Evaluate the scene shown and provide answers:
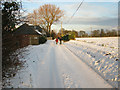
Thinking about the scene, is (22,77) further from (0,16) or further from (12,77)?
(0,16)

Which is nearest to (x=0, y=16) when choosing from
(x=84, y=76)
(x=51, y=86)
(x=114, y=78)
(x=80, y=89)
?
(x=51, y=86)

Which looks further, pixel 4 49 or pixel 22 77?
pixel 22 77

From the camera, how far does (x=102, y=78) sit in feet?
12.9

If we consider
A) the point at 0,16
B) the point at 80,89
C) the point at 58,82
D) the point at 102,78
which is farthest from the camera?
the point at 102,78

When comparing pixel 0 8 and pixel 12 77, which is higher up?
pixel 0 8

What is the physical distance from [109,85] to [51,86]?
6.68 feet

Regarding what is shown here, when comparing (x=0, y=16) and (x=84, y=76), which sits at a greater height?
(x=0, y=16)

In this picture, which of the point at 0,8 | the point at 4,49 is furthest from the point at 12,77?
the point at 0,8

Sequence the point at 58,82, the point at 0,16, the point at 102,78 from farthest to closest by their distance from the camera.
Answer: the point at 102,78 → the point at 58,82 → the point at 0,16

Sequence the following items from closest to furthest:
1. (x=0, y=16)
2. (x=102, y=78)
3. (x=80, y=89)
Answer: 1. (x=80, y=89)
2. (x=0, y=16)
3. (x=102, y=78)

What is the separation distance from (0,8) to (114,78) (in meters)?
4.91

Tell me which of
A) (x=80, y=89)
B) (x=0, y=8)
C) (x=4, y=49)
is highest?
(x=0, y=8)

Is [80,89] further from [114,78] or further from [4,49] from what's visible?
[4,49]

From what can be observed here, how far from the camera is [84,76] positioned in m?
4.11
